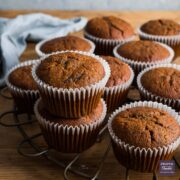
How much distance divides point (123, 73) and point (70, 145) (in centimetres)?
34

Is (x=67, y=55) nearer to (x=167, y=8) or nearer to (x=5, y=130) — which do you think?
(x=5, y=130)

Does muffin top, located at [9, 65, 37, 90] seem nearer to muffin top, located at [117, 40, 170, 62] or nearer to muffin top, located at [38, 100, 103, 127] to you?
muffin top, located at [38, 100, 103, 127]

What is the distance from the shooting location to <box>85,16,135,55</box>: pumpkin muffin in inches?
69.4

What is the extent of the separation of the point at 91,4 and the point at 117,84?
1412mm

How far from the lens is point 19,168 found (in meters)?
1.24

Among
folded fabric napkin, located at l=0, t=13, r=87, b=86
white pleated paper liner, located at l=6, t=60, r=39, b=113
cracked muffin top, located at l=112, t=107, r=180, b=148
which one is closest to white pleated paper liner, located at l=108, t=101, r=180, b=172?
cracked muffin top, located at l=112, t=107, r=180, b=148

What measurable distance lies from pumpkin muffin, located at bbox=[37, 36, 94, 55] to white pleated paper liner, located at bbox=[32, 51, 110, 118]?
41cm

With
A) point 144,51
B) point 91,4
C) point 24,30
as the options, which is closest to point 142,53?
point 144,51

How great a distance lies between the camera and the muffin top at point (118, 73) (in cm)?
138

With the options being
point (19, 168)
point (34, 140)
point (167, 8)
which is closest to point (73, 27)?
point (167, 8)

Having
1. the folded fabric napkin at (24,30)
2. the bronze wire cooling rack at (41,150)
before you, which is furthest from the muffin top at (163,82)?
the folded fabric napkin at (24,30)

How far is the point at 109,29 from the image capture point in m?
1.79

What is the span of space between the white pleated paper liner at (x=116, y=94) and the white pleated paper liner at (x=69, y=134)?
137 millimetres

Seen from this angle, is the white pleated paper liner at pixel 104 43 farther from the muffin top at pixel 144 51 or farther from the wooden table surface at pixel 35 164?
the wooden table surface at pixel 35 164
